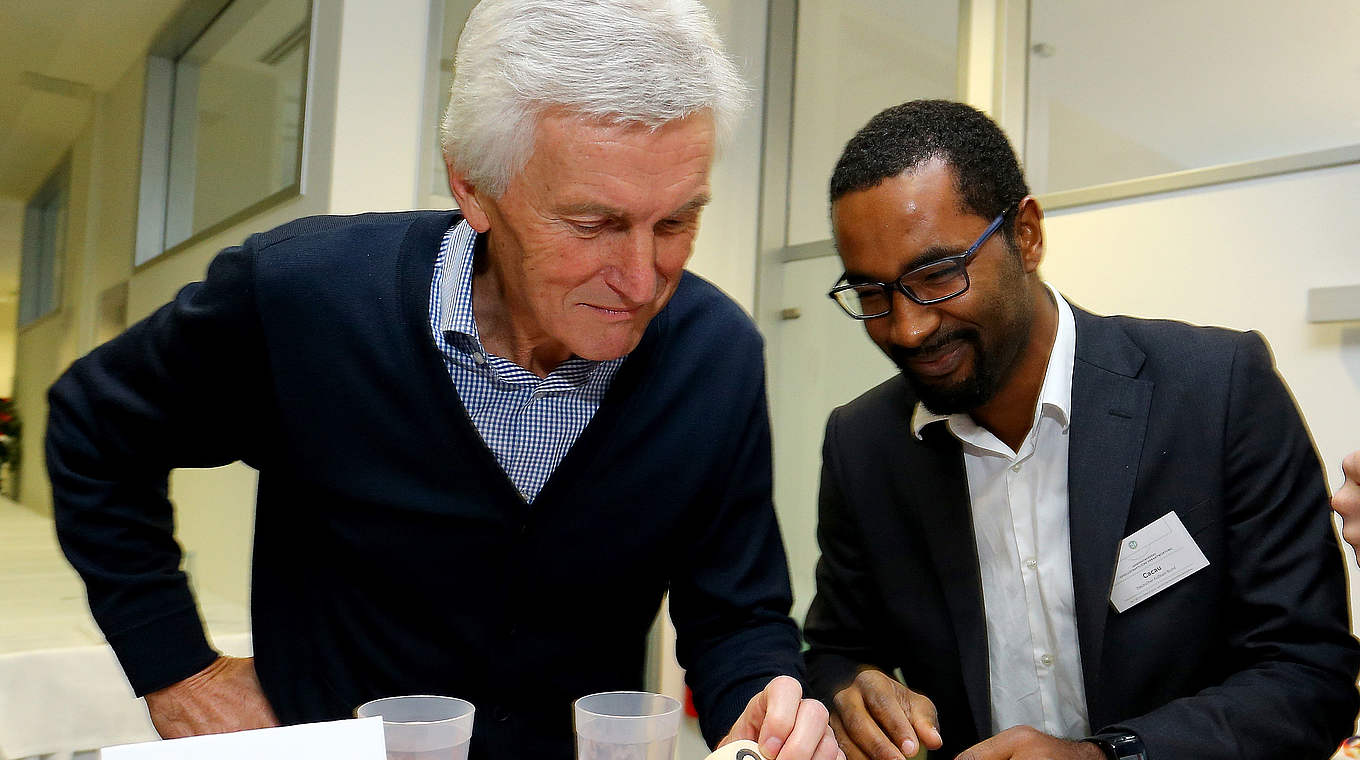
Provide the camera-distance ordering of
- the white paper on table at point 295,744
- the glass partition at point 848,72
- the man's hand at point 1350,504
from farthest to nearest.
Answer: the glass partition at point 848,72
the man's hand at point 1350,504
the white paper on table at point 295,744

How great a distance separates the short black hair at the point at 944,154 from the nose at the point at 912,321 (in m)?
0.16

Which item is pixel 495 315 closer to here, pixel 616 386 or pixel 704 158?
pixel 616 386

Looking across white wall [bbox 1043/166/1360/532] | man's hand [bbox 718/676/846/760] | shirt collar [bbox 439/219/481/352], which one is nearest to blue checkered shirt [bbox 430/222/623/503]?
shirt collar [bbox 439/219/481/352]

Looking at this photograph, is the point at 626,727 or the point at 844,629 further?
the point at 844,629

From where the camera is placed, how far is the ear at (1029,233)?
4.99 ft

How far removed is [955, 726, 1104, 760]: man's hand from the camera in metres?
1.18

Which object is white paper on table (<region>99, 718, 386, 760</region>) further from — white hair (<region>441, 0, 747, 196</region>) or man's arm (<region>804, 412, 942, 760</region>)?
man's arm (<region>804, 412, 942, 760</region>)

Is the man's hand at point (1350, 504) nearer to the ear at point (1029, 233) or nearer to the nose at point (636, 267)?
the ear at point (1029, 233)

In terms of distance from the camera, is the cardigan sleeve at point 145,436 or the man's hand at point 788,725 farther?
the cardigan sleeve at point 145,436

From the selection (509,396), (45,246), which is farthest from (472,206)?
(45,246)

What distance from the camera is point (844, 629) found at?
1.67 m

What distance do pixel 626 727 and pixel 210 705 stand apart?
70 centimetres

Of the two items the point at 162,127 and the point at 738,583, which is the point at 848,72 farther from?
the point at 162,127

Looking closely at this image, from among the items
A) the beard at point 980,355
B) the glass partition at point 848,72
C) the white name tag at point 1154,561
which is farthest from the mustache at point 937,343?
the glass partition at point 848,72
